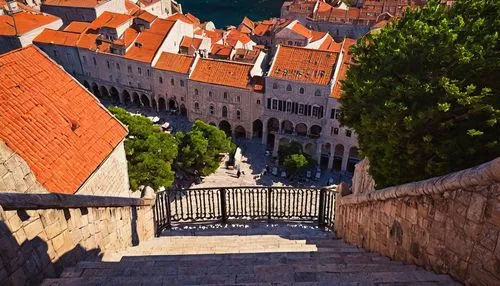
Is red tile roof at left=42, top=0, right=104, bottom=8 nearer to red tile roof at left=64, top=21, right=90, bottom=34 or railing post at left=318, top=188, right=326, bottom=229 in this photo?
red tile roof at left=64, top=21, right=90, bottom=34

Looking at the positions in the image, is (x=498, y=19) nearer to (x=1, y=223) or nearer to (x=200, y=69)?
(x=1, y=223)

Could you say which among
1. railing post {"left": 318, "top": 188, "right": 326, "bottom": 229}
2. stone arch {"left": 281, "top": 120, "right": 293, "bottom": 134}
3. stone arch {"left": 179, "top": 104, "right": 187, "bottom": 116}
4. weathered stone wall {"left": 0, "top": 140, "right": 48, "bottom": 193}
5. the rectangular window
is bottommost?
stone arch {"left": 179, "top": 104, "right": 187, "bottom": 116}

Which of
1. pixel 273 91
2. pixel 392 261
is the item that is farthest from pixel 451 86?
pixel 273 91

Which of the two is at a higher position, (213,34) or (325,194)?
(325,194)

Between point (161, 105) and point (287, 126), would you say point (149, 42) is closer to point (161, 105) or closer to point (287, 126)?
point (161, 105)

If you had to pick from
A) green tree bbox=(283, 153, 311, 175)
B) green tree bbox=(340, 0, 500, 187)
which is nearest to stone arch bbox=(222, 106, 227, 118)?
green tree bbox=(283, 153, 311, 175)

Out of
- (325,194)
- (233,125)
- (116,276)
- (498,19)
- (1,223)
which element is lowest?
(233,125)

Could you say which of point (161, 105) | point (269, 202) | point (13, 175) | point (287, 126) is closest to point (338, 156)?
point (287, 126)
